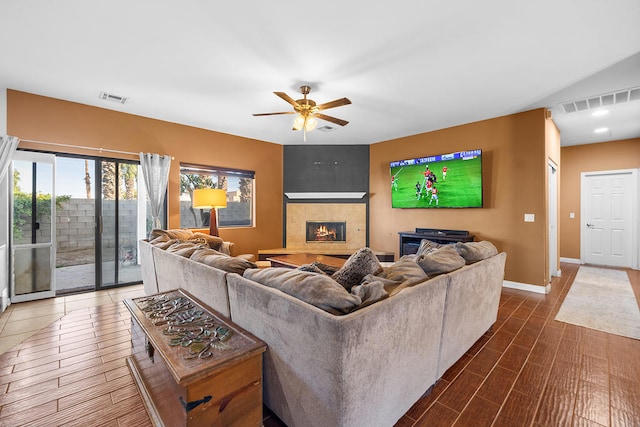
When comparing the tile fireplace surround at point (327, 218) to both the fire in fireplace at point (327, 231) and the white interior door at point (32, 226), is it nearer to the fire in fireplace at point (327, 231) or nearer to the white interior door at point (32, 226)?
the fire in fireplace at point (327, 231)

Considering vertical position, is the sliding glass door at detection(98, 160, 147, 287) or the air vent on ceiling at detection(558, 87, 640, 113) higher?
the air vent on ceiling at detection(558, 87, 640, 113)

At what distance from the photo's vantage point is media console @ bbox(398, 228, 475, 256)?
442 centimetres

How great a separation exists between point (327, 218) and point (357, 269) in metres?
4.29

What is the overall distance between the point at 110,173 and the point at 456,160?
211 inches

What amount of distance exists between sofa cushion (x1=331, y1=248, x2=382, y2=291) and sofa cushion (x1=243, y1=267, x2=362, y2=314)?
0.80 feet

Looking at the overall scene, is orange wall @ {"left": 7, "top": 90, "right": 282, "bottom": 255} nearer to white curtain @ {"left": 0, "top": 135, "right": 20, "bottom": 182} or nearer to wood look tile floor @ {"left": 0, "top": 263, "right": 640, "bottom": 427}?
white curtain @ {"left": 0, "top": 135, "right": 20, "bottom": 182}

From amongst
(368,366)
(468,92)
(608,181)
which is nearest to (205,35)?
(368,366)

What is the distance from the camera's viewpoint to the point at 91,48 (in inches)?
98.0

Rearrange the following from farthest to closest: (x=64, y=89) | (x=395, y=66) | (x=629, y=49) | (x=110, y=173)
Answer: (x=110, y=173)
(x=64, y=89)
(x=395, y=66)
(x=629, y=49)

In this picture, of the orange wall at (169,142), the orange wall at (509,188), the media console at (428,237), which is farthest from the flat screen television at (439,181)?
the orange wall at (169,142)

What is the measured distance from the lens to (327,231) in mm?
5898

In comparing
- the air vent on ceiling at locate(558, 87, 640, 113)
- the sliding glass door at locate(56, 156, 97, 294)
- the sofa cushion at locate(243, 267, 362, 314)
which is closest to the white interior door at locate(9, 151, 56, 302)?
the sliding glass door at locate(56, 156, 97, 294)

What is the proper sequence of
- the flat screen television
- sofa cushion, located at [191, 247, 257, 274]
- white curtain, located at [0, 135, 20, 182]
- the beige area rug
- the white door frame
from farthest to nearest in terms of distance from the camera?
the white door frame < the flat screen television < white curtain, located at [0, 135, 20, 182] < the beige area rug < sofa cushion, located at [191, 247, 257, 274]

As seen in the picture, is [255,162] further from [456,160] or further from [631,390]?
[631,390]
